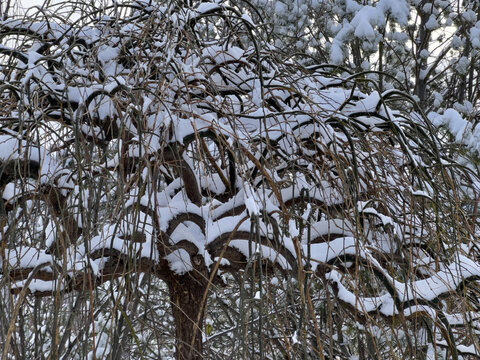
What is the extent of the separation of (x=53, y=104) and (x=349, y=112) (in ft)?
3.70

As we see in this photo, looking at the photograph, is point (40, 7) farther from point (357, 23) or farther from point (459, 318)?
point (357, 23)

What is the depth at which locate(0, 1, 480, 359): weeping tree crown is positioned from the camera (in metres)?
1.92

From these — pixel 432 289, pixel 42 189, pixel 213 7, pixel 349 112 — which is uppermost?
pixel 213 7

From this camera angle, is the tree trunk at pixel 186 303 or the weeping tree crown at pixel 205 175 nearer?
the weeping tree crown at pixel 205 175

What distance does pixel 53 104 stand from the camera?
2301 millimetres

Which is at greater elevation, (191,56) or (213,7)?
(213,7)

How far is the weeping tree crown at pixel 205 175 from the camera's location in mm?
1919

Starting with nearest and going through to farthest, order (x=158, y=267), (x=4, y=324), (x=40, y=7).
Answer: (x=4, y=324) → (x=158, y=267) → (x=40, y=7)

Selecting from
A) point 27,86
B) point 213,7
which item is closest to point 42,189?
point 27,86

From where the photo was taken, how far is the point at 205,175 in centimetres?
188

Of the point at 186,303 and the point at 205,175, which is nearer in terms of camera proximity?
the point at 205,175

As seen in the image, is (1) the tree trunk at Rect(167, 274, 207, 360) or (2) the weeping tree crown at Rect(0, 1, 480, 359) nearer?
(2) the weeping tree crown at Rect(0, 1, 480, 359)

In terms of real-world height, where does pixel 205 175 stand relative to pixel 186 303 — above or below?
above

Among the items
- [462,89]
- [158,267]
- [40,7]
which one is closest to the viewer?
[158,267]
